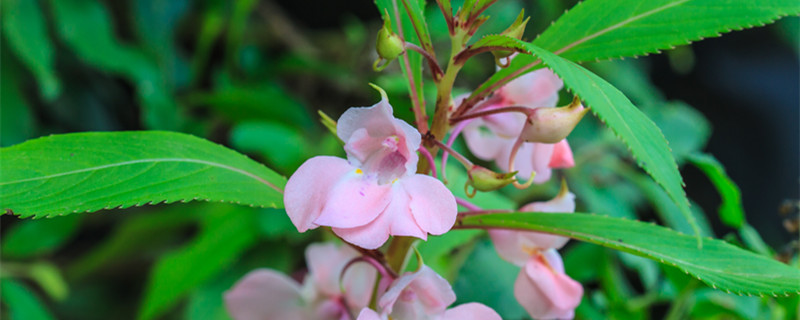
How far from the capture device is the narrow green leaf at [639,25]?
43 centimetres

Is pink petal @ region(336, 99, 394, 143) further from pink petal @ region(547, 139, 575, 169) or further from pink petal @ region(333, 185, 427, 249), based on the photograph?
pink petal @ region(547, 139, 575, 169)

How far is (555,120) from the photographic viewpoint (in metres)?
0.39

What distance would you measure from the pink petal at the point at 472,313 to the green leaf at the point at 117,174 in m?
0.15

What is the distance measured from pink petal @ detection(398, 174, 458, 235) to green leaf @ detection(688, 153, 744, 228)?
0.34 meters

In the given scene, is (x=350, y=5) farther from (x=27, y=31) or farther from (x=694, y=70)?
(x=694, y=70)

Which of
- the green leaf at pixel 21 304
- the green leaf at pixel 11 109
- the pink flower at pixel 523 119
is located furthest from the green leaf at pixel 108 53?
the pink flower at pixel 523 119

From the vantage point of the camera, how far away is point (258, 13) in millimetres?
1640

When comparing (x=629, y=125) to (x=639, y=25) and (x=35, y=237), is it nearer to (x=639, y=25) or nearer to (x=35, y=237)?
(x=639, y=25)

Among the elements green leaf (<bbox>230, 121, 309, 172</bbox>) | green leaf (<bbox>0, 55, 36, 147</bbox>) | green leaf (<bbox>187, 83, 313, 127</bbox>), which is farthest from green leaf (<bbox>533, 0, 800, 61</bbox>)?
green leaf (<bbox>0, 55, 36, 147</bbox>)

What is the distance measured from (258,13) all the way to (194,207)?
63cm

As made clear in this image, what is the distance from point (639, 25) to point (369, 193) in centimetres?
24

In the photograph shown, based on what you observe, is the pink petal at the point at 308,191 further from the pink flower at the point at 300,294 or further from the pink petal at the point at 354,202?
the pink flower at the point at 300,294

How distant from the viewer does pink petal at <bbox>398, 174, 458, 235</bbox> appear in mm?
372

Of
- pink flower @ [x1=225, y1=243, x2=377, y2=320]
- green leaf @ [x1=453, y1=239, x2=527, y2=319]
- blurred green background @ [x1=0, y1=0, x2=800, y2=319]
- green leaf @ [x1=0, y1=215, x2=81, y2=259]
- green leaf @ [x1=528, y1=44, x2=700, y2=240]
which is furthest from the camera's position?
green leaf @ [x1=0, y1=215, x2=81, y2=259]
